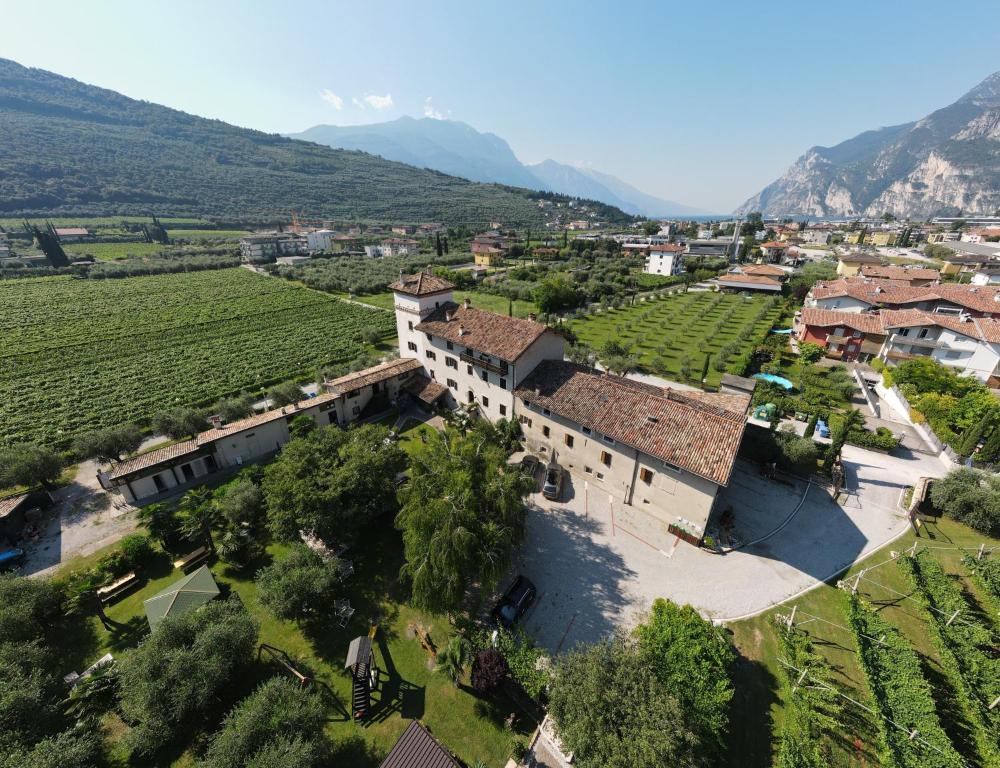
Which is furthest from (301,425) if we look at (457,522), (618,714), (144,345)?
(144,345)

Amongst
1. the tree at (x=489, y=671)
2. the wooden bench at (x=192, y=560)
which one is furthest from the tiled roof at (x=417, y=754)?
the wooden bench at (x=192, y=560)

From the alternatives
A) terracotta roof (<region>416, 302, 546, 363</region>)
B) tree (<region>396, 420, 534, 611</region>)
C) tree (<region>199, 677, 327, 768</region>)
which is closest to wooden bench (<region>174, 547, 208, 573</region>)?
tree (<region>199, 677, 327, 768</region>)

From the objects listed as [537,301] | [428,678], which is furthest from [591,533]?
[537,301]

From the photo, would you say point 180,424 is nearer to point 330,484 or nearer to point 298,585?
point 330,484

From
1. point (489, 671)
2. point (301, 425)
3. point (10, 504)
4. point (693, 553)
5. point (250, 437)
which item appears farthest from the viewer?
point (301, 425)

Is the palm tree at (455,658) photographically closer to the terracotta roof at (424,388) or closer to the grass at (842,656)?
the grass at (842,656)

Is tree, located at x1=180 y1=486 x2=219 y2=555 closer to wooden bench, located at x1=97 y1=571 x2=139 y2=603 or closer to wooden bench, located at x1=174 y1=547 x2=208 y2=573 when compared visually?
wooden bench, located at x1=174 y1=547 x2=208 y2=573

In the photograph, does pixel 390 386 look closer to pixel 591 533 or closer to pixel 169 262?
pixel 591 533
